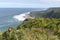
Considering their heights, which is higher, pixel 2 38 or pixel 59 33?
pixel 2 38

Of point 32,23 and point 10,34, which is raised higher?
point 10,34

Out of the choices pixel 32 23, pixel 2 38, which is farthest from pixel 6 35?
pixel 32 23

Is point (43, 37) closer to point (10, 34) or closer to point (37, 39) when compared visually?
point (37, 39)

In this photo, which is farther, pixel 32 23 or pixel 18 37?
pixel 32 23

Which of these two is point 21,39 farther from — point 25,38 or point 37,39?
point 37,39

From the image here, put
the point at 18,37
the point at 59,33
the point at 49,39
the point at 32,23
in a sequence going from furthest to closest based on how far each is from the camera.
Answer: the point at 32,23 < the point at 59,33 < the point at 49,39 < the point at 18,37

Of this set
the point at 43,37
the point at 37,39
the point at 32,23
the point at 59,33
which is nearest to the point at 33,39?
the point at 37,39

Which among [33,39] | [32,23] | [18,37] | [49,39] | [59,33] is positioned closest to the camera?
[18,37]

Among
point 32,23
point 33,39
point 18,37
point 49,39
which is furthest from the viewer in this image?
point 32,23

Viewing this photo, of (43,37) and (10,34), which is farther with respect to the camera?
(43,37)
